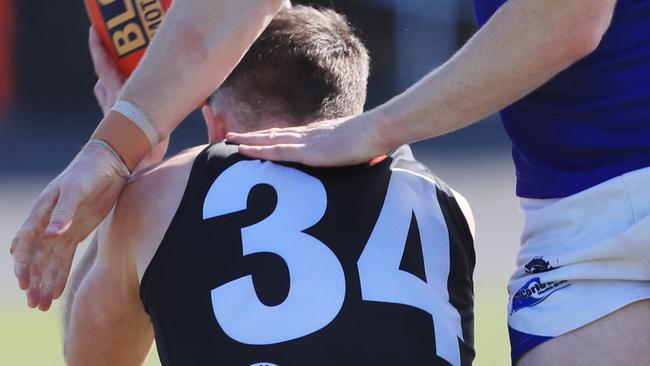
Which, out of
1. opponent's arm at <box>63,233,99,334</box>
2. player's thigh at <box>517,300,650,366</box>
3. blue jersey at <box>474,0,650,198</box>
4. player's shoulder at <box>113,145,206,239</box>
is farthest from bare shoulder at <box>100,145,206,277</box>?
player's thigh at <box>517,300,650,366</box>

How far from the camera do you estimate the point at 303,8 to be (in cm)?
276

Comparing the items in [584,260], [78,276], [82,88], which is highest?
[584,260]

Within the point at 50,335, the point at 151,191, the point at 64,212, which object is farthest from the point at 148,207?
the point at 50,335

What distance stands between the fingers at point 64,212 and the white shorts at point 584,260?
922mm

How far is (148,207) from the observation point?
93.5 inches

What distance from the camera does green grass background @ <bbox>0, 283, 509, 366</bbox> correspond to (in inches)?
190

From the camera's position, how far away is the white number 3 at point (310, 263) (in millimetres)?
2184

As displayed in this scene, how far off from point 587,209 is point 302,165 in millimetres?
572

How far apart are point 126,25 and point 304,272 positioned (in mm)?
1133

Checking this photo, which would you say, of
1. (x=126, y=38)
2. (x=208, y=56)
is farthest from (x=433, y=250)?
(x=126, y=38)

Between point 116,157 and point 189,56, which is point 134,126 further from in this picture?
point 189,56

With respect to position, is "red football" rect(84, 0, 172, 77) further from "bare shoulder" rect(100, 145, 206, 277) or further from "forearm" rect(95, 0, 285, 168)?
"bare shoulder" rect(100, 145, 206, 277)

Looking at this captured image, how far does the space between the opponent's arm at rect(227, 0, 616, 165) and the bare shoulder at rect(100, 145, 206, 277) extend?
0.66ft

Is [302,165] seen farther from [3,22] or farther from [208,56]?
[3,22]
